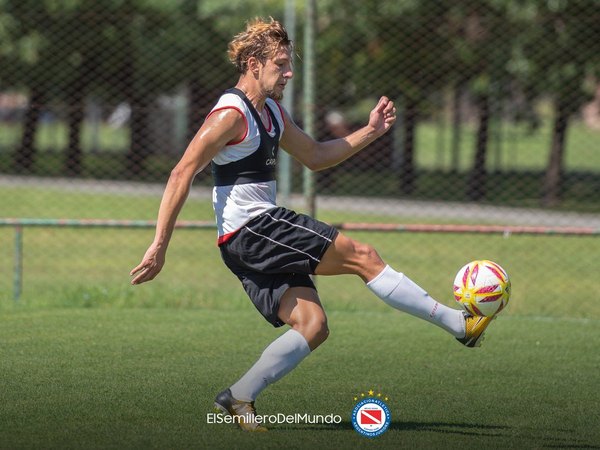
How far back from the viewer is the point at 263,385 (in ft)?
17.2

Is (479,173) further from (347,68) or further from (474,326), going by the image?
(474,326)

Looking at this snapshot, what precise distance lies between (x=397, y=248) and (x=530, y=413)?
8442 mm

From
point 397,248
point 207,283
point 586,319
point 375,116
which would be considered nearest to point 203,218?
point 397,248

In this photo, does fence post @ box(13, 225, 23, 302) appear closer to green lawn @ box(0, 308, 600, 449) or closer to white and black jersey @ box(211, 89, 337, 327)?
green lawn @ box(0, 308, 600, 449)

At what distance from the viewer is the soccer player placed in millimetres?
5125

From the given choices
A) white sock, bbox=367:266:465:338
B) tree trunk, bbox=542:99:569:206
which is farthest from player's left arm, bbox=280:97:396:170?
tree trunk, bbox=542:99:569:206

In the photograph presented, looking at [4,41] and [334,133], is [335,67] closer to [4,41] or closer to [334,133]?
[334,133]

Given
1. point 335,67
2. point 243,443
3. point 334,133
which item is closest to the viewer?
point 243,443

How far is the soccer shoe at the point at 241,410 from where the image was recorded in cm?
521

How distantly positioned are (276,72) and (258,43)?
0.54 feet

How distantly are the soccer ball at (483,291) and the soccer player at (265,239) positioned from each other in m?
0.06

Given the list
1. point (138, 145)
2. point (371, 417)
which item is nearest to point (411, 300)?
point (371, 417)

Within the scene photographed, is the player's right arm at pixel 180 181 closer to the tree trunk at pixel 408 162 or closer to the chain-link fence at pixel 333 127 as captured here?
the chain-link fence at pixel 333 127

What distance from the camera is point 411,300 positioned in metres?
5.26
